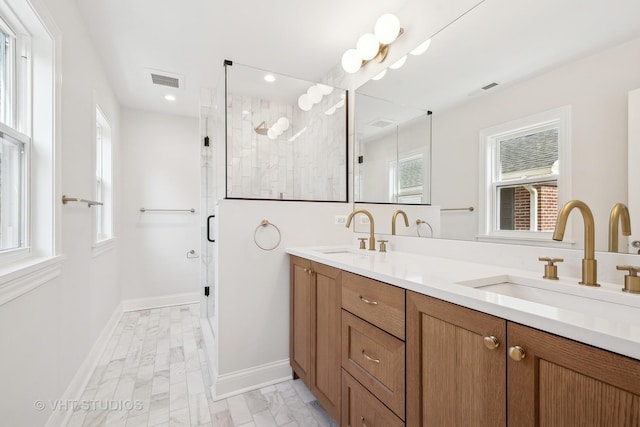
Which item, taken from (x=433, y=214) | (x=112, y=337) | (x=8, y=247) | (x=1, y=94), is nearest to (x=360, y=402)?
(x=433, y=214)

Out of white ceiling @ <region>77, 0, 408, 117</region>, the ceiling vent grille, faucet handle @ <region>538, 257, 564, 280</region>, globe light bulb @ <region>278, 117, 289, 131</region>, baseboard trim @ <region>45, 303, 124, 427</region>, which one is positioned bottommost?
baseboard trim @ <region>45, 303, 124, 427</region>

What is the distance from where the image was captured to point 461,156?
1.50 m

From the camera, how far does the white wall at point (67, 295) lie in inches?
45.6

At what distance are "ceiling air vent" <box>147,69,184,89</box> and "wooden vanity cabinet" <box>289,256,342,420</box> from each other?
224cm

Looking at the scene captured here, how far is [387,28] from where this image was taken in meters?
1.88

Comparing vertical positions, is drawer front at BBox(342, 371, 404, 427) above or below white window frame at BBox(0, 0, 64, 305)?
below

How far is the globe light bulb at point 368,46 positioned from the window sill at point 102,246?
2.52 metres

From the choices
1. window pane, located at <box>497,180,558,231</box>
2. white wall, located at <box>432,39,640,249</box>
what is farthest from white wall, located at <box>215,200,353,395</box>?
white wall, located at <box>432,39,640,249</box>

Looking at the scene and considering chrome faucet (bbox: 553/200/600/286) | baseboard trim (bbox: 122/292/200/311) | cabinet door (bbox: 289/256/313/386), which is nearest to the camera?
chrome faucet (bbox: 553/200/600/286)

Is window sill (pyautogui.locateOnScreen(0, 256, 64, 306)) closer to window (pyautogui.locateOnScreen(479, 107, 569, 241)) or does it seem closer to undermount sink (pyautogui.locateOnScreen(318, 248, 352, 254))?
undermount sink (pyautogui.locateOnScreen(318, 248, 352, 254))

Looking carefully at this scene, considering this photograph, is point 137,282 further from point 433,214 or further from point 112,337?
point 433,214

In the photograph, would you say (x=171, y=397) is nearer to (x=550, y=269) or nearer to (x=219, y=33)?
(x=550, y=269)

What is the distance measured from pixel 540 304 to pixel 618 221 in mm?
509

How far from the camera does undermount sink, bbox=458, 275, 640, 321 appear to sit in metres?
0.82
